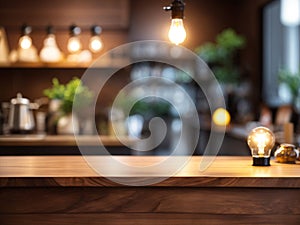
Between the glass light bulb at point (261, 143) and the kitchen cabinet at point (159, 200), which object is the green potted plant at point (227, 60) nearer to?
the glass light bulb at point (261, 143)

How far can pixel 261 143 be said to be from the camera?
263cm

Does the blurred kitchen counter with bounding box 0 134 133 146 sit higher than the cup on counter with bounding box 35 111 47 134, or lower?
lower

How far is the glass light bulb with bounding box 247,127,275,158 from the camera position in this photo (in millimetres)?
2633

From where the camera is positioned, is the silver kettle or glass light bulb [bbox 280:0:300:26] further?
glass light bulb [bbox 280:0:300:26]

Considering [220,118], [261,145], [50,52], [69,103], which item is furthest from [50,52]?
[261,145]

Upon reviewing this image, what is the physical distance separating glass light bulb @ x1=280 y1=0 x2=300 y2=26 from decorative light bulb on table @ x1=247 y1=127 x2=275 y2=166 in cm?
479

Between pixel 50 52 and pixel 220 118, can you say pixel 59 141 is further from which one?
pixel 220 118

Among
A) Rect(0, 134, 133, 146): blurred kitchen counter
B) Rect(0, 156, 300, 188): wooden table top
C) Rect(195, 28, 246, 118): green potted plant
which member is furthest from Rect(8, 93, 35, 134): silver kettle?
Rect(195, 28, 246, 118): green potted plant

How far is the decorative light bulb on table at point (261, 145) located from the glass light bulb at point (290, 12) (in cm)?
479

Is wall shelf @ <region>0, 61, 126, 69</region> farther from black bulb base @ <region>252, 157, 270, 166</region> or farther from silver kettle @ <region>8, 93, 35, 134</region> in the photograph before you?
black bulb base @ <region>252, 157, 270, 166</region>

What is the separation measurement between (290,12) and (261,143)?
197 inches

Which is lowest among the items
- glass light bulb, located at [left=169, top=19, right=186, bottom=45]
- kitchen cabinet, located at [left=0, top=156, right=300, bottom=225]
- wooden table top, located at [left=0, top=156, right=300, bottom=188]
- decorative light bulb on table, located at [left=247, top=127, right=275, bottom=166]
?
kitchen cabinet, located at [left=0, top=156, right=300, bottom=225]

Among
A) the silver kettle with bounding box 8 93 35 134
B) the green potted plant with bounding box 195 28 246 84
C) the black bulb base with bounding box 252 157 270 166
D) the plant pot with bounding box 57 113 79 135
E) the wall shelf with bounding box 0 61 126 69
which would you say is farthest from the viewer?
the green potted plant with bounding box 195 28 246 84

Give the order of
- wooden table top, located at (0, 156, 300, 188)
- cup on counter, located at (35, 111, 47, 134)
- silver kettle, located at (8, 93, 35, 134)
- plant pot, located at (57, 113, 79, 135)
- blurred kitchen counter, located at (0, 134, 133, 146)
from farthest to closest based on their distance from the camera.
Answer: cup on counter, located at (35, 111, 47, 134) → plant pot, located at (57, 113, 79, 135) → silver kettle, located at (8, 93, 35, 134) → blurred kitchen counter, located at (0, 134, 133, 146) → wooden table top, located at (0, 156, 300, 188)
